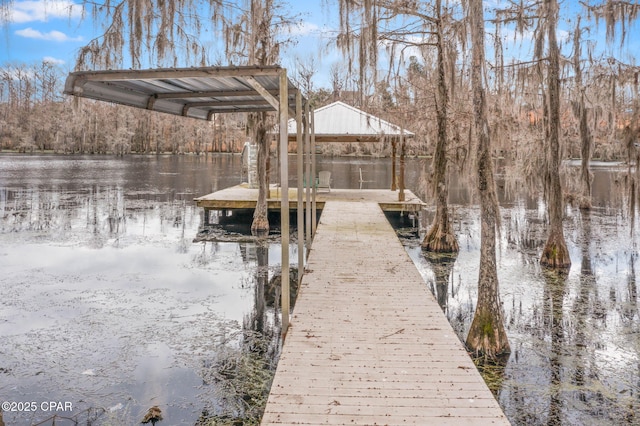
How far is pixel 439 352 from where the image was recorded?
3.42 m

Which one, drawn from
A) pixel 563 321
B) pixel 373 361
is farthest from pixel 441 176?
pixel 373 361

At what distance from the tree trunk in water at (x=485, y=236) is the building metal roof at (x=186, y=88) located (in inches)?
72.9

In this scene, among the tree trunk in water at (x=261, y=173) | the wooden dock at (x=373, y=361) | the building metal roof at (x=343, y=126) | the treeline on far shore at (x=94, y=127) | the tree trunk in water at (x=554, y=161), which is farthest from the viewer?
the treeline on far shore at (x=94, y=127)

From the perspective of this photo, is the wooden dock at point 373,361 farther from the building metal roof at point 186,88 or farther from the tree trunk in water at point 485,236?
the building metal roof at point 186,88

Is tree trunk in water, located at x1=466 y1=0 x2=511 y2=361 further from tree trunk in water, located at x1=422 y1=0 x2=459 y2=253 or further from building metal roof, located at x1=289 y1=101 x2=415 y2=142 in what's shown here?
building metal roof, located at x1=289 y1=101 x2=415 y2=142

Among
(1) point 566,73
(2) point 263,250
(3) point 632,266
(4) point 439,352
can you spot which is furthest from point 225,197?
(4) point 439,352

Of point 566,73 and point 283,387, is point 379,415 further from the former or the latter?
point 566,73

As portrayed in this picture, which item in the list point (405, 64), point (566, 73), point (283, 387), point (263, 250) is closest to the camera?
point (283, 387)

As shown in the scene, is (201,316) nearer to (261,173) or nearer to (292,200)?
(261,173)

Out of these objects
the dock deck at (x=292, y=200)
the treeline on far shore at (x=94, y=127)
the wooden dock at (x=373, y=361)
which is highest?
the treeline on far shore at (x=94, y=127)

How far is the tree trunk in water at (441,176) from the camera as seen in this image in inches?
347

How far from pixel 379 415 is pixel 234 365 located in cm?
236

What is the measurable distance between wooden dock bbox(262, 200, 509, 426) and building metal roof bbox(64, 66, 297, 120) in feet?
6.39

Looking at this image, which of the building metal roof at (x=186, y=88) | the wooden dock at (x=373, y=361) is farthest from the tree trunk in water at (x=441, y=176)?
the wooden dock at (x=373, y=361)
